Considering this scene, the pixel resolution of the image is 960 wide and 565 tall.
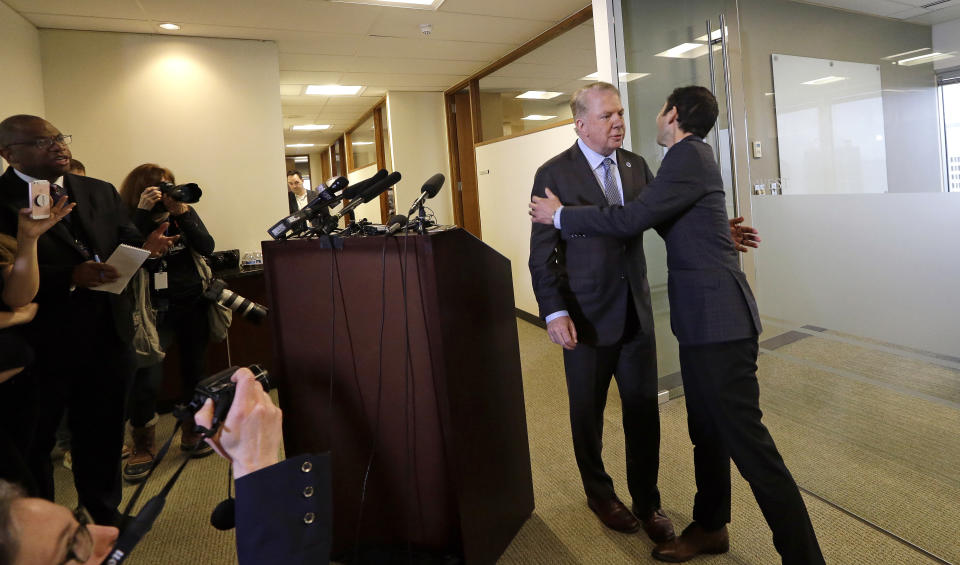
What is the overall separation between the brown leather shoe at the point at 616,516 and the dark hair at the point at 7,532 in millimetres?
1813

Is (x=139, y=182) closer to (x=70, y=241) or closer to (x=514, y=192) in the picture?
(x=70, y=241)

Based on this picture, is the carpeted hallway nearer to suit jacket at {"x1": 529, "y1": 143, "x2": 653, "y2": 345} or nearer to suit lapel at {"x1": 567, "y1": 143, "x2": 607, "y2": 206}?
suit jacket at {"x1": 529, "y1": 143, "x2": 653, "y2": 345}

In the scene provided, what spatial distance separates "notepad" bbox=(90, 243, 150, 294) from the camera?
207cm

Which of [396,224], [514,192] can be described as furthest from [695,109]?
[514,192]

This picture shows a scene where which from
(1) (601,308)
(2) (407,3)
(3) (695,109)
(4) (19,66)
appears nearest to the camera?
(3) (695,109)

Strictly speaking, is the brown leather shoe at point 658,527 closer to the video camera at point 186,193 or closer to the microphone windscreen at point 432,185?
the microphone windscreen at point 432,185

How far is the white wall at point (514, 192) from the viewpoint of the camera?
200 inches

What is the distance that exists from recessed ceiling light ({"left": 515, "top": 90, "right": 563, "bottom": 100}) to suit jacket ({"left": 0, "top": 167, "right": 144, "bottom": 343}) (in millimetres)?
3624

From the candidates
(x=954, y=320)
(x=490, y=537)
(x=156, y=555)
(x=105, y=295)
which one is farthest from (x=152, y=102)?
(x=954, y=320)

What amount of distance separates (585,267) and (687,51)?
184 centimetres

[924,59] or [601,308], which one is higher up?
[924,59]

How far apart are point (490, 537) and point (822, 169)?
200 centimetres

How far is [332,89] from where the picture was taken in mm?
6730

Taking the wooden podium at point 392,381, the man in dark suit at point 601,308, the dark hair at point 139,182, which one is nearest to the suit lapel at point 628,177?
the man in dark suit at point 601,308
